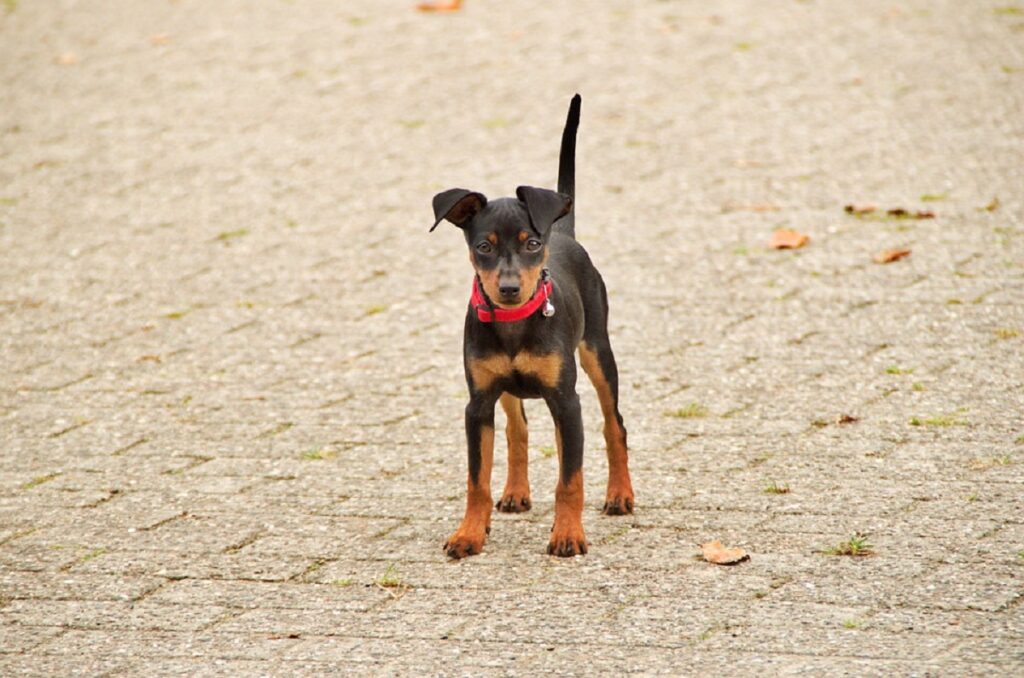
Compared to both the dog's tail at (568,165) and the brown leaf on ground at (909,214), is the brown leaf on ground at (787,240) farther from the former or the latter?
the dog's tail at (568,165)

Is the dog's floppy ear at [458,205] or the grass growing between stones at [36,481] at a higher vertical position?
the dog's floppy ear at [458,205]

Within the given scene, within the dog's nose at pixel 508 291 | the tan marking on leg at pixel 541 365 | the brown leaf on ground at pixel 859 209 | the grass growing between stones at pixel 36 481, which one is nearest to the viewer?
the dog's nose at pixel 508 291

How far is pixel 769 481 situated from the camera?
5453mm

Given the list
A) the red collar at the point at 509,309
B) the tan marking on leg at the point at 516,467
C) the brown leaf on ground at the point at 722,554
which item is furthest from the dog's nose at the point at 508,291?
the brown leaf on ground at the point at 722,554

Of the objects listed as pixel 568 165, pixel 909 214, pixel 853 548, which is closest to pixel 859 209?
pixel 909 214

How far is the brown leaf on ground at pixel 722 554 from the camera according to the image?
4719 mm

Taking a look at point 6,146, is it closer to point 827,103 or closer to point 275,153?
point 275,153

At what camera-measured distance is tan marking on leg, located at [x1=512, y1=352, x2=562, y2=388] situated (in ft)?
15.6

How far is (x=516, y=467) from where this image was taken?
5.38 m

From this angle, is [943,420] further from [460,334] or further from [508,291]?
[460,334]

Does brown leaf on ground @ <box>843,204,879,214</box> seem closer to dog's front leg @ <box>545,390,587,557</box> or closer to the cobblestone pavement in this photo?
the cobblestone pavement

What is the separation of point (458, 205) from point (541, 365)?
0.60m

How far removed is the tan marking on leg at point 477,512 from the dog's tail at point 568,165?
3.08 feet

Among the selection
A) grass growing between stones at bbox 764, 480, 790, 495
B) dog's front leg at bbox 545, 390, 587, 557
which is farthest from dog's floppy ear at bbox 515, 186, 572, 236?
grass growing between stones at bbox 764, 480, 790, 495
